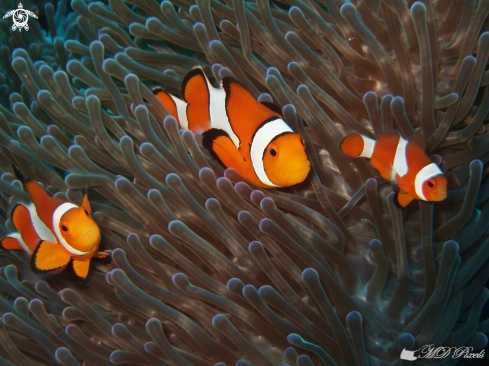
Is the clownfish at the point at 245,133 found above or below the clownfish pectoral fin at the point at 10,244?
above

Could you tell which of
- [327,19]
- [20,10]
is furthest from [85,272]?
[20,10]

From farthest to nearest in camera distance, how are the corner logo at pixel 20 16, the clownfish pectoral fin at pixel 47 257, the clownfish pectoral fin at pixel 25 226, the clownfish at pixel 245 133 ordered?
1. the corner logo at pixel 20 16
2. the clownfish pectoral fin at pixel 25 226
3. the clownfish pectoral fin at pixel 47 257
4. the clownfish at pixel 245 133

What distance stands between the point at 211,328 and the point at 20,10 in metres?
2.67

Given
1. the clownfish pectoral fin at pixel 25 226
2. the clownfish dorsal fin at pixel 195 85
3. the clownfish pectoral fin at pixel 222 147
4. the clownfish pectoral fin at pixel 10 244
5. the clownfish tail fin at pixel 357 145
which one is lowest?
the clownfish pectoral fin at pixel 10 244

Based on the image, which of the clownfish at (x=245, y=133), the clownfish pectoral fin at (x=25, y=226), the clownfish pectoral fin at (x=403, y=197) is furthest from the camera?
the clownfish pectoral fin at (x=25, y=226)

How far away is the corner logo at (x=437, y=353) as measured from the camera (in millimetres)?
1262

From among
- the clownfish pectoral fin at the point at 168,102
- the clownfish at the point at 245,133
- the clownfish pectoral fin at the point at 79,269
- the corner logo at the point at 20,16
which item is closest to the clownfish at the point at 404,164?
the clownfish at the point at 245,133

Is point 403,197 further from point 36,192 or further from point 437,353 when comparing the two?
point 36,192

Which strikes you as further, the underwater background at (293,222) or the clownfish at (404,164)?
the underwater background at (293,222)

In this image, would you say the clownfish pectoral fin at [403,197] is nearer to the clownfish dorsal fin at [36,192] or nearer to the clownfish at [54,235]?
the clownfish at [54,235]

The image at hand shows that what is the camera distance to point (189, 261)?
1.37 meters

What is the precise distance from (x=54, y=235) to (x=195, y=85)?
2.42ft

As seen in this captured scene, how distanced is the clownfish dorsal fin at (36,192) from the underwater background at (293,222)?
15 centimetres

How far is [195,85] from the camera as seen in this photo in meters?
1.51
